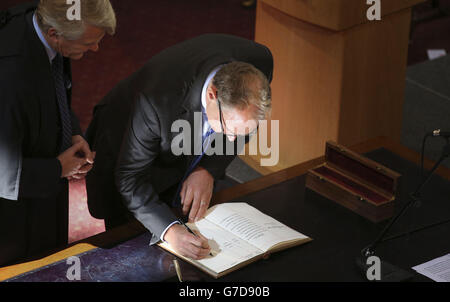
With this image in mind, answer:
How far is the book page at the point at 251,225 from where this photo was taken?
239cm

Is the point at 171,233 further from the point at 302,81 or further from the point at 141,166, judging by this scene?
the point at 302,81

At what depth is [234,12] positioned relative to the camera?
668cm

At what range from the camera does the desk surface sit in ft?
7.42

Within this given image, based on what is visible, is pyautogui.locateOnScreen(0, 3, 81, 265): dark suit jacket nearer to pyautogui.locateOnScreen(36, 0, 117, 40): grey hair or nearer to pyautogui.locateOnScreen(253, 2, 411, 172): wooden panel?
pyautogui.locateOnScreen(36, 0, 117, 40): grey hair

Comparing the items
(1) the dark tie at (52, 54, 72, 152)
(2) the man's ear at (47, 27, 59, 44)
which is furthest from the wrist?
(2) the man's ear at (47, 27, 59, 44)

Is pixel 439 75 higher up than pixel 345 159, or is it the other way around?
pixel 345 159

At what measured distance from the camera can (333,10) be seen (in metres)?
3.28

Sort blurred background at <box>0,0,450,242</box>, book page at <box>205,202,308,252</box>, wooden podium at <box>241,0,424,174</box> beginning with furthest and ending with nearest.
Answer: blurred background at <box>0,0,450,242</box>, wooden podium at <box>241,0,424,174</box>, book page at <box>205,202,308,252</box>

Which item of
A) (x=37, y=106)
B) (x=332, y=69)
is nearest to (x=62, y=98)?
(x=37, y=106)

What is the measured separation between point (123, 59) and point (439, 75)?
8.30 ft

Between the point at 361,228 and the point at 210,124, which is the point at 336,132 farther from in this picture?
the point at 210,124

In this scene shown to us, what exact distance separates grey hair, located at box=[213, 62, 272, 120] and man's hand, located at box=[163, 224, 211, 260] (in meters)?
0.46

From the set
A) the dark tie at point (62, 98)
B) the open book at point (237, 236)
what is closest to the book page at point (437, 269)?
the open book at point (237, 236)
